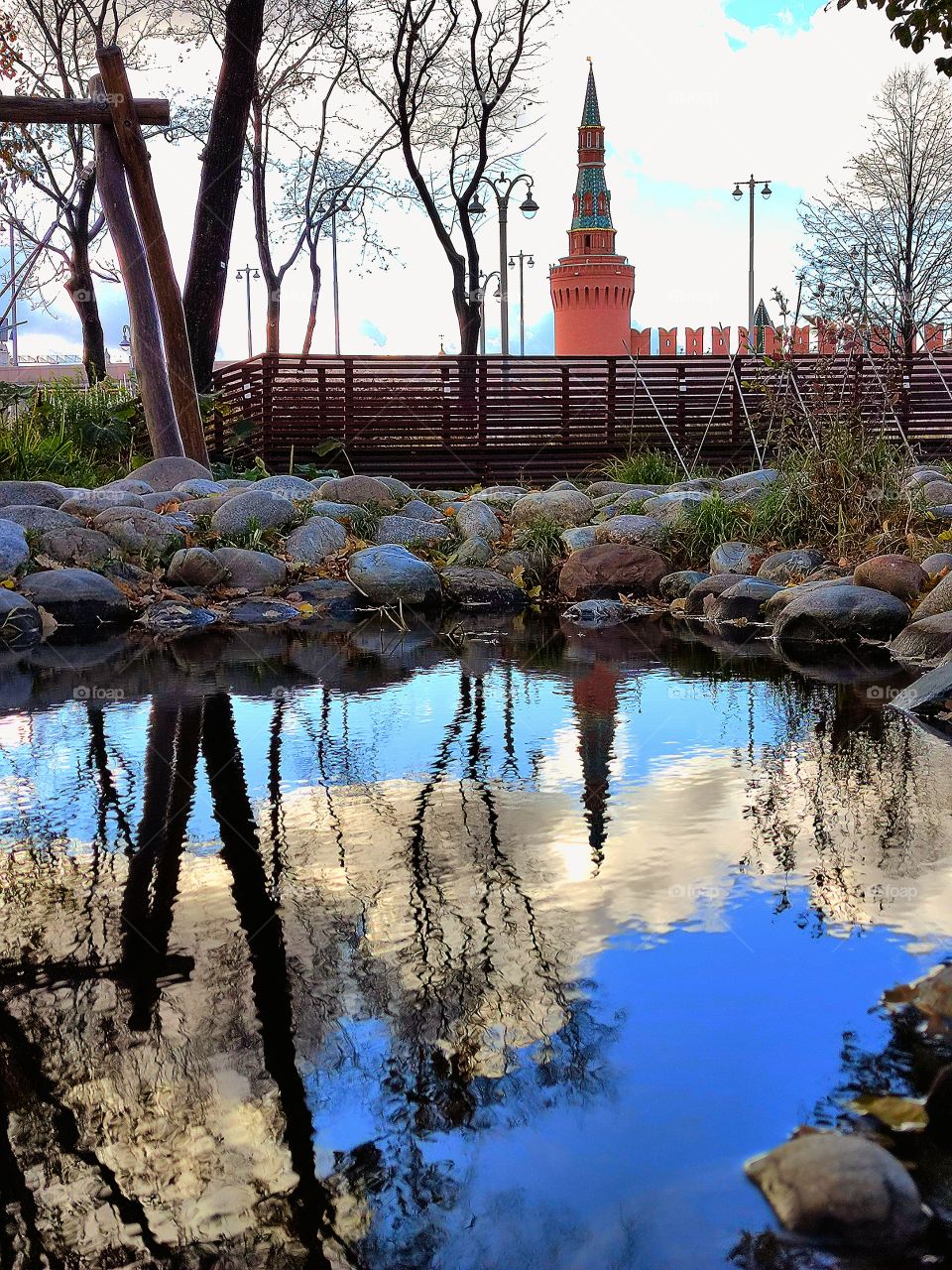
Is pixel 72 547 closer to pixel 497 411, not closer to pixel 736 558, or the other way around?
pixel 736 558

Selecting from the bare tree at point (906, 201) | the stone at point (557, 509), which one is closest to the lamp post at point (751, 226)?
the bare tree at point (906, 201)

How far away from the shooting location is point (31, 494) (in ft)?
38.4

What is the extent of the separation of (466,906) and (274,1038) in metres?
0.84

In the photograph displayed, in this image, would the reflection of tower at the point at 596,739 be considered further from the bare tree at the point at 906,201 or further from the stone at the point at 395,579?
the bare tree at the point at 906,201

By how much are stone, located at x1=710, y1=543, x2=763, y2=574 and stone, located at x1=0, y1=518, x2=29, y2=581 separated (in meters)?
5.59

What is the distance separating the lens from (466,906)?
3.35 metres

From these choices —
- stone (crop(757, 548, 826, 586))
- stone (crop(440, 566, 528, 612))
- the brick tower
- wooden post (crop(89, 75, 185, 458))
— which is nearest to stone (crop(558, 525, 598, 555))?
stone (crop(440, 566, 528, 612))

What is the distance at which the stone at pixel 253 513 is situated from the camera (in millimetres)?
11109

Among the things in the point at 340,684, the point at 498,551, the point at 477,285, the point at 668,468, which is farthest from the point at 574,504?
the point at 477,285

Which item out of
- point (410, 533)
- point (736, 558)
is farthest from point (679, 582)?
point (410, 533)

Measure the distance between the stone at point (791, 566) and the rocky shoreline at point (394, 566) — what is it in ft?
0.04

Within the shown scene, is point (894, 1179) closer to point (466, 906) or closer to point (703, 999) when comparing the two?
point (703, 999)

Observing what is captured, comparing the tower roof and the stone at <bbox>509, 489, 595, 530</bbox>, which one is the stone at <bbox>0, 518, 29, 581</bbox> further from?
the tower roof

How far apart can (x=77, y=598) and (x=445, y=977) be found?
24.0ft
